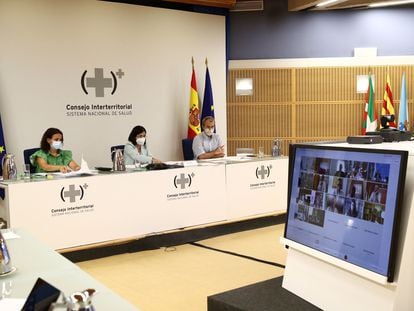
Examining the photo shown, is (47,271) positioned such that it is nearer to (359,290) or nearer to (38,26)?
(359,290)

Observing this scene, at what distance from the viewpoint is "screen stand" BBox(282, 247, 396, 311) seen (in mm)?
2033

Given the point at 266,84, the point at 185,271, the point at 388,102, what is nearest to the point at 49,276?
the point at 185,271

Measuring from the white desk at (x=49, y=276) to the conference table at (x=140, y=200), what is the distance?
6.83 feet

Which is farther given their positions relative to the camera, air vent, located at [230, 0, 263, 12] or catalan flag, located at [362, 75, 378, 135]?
catalan flag, located at [362, 75, 378, 135]

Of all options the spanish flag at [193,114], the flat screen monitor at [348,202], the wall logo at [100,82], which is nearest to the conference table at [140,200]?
the spanish flag at [193,114]

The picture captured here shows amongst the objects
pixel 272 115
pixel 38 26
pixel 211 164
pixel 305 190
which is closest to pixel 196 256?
pixel 211 164

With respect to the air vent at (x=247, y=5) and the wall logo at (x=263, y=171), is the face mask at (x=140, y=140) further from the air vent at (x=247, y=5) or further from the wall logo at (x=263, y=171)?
the air vent at (x=247, y=5)

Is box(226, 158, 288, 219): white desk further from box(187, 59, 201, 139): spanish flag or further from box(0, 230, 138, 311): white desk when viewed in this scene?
box(0, 230, 138, 311): white desk

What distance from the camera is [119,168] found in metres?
5.34

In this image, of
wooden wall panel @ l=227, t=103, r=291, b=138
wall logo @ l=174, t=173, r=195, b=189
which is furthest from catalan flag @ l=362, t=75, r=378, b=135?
wall logo @ l=174, t=173, r=195, b=189

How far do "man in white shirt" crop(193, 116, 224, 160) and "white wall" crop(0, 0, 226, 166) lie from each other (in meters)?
1.32

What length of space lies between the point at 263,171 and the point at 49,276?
4.46m

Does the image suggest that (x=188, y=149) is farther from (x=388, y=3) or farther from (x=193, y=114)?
(x=388, y=3)

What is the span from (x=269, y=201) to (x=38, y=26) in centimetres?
389
